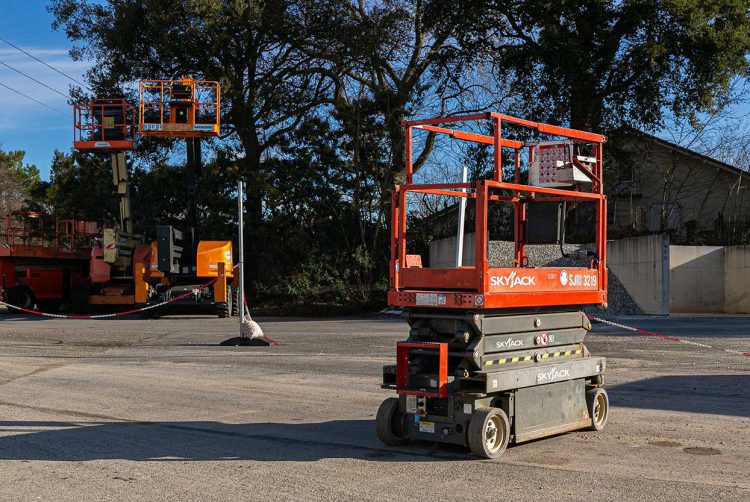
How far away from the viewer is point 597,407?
30.4ft

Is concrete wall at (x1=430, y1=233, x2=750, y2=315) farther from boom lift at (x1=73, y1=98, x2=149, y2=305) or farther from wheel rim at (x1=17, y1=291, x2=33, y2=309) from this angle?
wheel rim at (x1=17, y1=291, x2=33, y2=309)

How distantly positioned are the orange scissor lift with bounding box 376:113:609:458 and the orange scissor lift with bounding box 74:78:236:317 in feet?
58.7

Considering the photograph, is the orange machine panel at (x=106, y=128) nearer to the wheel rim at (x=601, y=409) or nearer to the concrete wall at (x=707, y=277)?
the concrete wall at (x=707, y=277)

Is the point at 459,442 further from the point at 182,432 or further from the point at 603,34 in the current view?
the point at 603,34

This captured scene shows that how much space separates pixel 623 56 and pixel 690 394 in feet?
68.4

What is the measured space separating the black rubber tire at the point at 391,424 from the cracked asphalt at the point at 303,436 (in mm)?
165

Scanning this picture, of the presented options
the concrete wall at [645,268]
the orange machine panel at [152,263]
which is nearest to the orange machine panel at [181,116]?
the orange machine panel at [152,263]

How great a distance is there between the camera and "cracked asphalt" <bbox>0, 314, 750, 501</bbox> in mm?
6910

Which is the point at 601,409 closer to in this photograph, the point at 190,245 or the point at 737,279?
the point at 190,245

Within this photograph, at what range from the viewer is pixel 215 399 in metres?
11.5

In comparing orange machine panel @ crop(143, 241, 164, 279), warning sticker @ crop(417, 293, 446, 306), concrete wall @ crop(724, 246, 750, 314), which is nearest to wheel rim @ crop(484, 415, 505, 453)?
warning sticker @ crop(417, 293, 446, 306)

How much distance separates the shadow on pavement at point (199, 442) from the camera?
8094 mm

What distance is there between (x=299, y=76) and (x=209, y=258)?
1201 cm

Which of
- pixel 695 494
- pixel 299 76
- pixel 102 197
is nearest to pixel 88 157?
pixel 102 197
